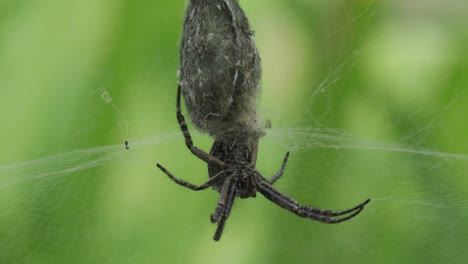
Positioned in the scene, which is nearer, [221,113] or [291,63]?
Answer: [221,113]

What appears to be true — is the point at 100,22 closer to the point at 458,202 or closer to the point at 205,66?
the point at 205,66

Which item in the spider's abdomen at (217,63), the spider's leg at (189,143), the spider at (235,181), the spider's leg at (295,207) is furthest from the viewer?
the spider's leg at (295,207)

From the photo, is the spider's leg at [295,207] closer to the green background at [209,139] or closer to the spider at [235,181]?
the spider at [235,181]

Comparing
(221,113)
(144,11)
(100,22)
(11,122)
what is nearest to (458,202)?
(221,113)

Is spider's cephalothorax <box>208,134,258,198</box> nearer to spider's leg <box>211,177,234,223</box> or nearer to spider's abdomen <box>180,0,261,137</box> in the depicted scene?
spider's leg <box>211,177,234,223</box>

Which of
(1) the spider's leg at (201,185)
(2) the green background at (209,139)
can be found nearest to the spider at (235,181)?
(1) the spider's leg at (201,185)

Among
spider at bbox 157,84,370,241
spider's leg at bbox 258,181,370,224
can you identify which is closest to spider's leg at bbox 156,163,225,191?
spider at bbox 157,84,370,241
